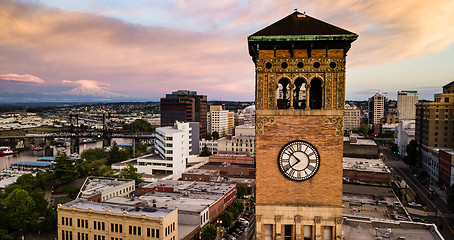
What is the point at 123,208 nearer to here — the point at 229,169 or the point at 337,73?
the point at 337,73

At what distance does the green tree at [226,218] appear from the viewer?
61322mm

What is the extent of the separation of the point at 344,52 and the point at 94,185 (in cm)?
6886

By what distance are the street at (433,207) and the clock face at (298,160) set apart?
51.5m

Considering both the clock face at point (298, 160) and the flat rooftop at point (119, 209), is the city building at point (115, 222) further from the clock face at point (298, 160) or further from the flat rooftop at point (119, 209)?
the clock face at point (298, 160)

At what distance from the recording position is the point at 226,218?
61.3 m

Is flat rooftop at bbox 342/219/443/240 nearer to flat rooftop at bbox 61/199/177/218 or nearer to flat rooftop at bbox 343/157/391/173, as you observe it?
flat rooftop at bbox 61/199/177/218

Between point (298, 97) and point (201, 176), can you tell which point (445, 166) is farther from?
point (298, 97)

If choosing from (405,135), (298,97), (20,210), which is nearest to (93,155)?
(20,210)

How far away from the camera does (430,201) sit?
7806cm

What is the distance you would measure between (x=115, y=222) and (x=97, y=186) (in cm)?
2867

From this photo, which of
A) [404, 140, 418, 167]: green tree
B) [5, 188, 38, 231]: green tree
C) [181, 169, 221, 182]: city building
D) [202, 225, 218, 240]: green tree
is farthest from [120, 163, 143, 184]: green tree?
[404, 140, 418, 167]: green tree

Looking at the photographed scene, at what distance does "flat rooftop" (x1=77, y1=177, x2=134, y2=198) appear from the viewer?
65.9m

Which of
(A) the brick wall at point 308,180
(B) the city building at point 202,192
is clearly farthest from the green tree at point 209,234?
(A) the brick wall at point 308,180

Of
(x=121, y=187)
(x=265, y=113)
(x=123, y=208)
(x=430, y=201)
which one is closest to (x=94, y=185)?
(x=121, y=187)
